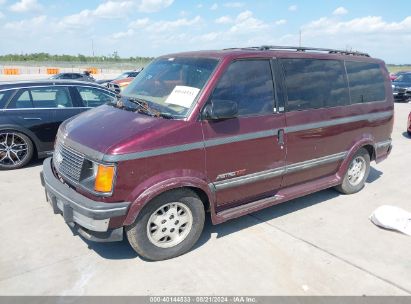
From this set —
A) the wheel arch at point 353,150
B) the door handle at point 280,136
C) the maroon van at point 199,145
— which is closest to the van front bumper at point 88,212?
the maroon van at point 199,145

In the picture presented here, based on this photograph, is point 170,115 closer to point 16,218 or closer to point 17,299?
Result: point 17,299

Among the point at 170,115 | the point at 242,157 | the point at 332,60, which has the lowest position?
the point at 242,157

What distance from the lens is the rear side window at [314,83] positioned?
4.44 meters

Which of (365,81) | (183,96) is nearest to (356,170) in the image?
(365,81)

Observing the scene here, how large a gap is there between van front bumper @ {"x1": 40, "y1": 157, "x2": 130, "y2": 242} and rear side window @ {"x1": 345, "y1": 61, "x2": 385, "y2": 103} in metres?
3.74

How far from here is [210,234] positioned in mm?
4285

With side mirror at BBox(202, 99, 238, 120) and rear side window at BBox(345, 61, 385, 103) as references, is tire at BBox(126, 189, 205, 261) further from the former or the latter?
rear side window at BBox(345, 61, 385, 103)

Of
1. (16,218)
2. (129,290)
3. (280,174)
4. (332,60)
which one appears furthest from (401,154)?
(16,218)

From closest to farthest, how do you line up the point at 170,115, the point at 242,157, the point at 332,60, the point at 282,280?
the point at 282,280
the point at 170,115
the point at 242,157
the point at 332,60

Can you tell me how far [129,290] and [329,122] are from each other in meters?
3.24

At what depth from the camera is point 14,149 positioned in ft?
21.6

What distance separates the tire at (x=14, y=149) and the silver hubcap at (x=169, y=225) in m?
4.14

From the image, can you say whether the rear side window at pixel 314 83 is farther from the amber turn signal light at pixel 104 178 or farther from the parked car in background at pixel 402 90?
the parked car in background at pixel 402 90

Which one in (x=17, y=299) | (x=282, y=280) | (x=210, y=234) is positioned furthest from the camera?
(x=210, y=234)
